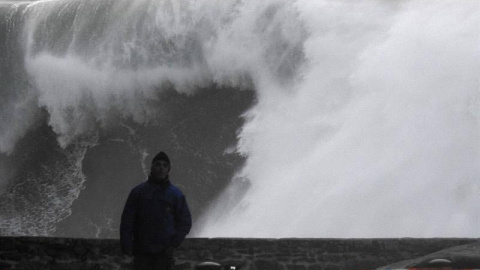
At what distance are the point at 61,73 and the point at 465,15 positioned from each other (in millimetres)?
13352

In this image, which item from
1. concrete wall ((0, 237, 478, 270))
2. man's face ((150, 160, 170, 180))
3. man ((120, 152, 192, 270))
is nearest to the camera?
man's face ((150, 160, 170, 180))

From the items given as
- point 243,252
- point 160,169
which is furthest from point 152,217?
point 243,252

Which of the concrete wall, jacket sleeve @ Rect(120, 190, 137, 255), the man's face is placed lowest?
jacket sleeve @ Rect(120, 190, 137, 255)

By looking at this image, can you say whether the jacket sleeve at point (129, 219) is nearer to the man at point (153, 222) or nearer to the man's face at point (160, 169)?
the man at point (153, 222)

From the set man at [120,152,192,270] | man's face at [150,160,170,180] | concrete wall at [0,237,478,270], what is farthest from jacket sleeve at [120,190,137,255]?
concrete wall at [0,237,478,270]

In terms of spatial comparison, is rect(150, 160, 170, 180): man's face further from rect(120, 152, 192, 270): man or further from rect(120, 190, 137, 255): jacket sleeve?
rect(120, 190, 137, 255): jacket sleeve

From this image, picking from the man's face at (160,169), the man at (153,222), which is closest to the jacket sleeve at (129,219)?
the man at (153,222)

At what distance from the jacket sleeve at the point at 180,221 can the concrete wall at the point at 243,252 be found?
281cm

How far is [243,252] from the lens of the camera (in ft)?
26.2

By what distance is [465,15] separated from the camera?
57.3ft

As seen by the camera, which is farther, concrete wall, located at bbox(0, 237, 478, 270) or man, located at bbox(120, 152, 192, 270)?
concrete wall, located at bbox(0, 237, 478, 270)

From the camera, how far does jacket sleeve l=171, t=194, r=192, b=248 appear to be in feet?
16.6

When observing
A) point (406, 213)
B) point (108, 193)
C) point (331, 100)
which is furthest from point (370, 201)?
point (108, 193)

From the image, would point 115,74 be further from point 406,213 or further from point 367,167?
point 406,213
